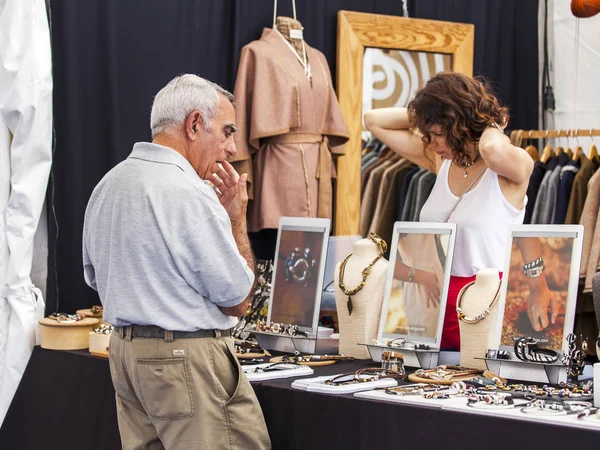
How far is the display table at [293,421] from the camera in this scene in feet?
7.31

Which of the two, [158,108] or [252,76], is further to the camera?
[252,76]

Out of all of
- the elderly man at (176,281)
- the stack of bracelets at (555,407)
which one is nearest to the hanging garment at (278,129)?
the elderly man at (176,281)

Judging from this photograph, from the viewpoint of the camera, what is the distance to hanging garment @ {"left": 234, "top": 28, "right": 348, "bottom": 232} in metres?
4.21

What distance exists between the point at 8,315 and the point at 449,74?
193cm

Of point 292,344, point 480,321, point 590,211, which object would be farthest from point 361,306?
point 590,211

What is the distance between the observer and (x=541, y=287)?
2.74 m

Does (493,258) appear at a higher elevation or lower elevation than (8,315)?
higher

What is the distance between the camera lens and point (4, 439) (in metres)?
3.70

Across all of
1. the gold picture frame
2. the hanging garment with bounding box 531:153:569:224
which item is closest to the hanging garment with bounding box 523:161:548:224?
the hanging garment with bounding box 531:153:569:224

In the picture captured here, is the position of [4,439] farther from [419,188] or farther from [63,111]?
[419,188]

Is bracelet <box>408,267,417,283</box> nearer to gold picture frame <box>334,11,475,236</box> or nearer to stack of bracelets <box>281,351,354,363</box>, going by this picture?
stack of bracelets <box>281,351,354,363</box>

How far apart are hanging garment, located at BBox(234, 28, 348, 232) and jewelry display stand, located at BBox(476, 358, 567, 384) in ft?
5.67

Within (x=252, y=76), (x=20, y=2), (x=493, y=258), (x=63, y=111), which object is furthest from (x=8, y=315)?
(x=493, y=258)

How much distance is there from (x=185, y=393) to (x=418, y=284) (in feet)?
3.33
